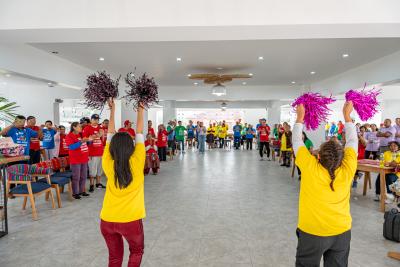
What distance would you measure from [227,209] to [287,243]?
1594 millimetres

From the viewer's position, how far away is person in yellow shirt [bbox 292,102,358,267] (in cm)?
188

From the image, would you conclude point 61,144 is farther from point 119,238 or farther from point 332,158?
point 332,158

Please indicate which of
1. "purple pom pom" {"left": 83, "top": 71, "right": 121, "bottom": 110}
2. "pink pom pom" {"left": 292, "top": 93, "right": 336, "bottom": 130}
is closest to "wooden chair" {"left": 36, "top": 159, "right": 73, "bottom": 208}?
"purple pom pom" {"left": 83, "top": 71, "right": 121, "bottom": 110}

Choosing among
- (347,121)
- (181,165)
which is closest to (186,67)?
(181,165)

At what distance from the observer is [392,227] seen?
3.83 meters

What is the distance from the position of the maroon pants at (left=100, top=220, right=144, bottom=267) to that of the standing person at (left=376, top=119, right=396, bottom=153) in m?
8.78

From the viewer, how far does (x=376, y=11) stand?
384 centimetres

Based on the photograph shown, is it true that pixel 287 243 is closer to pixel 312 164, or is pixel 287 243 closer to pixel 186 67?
pixel 312 164

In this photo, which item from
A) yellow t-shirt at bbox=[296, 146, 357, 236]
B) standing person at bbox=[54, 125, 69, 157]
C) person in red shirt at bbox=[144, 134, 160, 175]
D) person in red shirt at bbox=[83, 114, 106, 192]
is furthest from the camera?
person in red shirt at bbox=[144, 134, 160, 175]

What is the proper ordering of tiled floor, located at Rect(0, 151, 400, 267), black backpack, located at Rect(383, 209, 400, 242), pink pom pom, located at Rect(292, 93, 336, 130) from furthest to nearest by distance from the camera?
black backpack, located at Rect(383, 209, 400, 242) → tiled floor, located at Rect(0, 151, 400, 267) → pink pom pom, located at Rect(292, 93, 336, 130)

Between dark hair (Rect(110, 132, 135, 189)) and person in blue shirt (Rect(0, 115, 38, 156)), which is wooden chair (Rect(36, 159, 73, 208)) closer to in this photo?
person in blue shirt (Rect(0, 115, 38, 156))

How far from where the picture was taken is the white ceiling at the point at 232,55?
6.79 meters

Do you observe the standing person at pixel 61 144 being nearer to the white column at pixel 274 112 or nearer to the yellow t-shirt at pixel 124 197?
the yellow t-shirt at pixel 124 197

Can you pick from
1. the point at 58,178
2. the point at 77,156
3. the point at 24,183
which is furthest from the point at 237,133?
the point at 24,183
